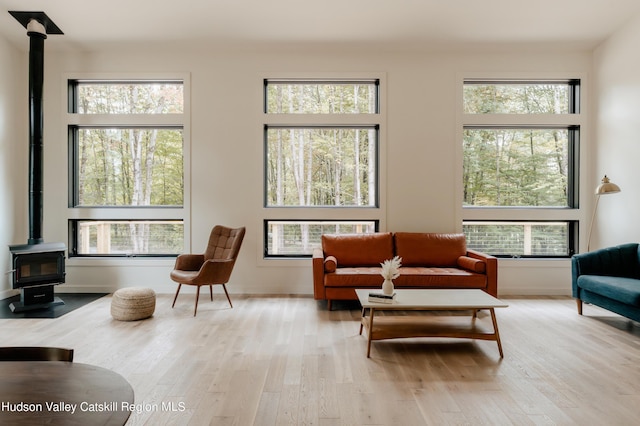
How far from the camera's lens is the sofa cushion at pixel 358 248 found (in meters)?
4.97

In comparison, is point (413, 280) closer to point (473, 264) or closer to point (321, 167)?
point (473, 264)

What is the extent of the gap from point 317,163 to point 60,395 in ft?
15.4

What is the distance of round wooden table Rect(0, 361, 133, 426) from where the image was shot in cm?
94

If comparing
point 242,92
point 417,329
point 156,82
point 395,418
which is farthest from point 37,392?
point 156,82

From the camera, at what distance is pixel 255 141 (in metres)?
5.40

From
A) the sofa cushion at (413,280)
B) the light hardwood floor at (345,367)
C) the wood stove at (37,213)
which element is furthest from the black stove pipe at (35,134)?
the sofa cushion at (413,280)

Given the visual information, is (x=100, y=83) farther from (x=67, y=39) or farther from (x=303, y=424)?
(x=303, y=424)

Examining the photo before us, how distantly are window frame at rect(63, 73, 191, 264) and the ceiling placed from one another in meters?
0.43

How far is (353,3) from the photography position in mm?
4461

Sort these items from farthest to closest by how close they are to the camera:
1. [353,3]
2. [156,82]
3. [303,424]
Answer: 1. [156,82]
2. [353,3]
3. [303,424]

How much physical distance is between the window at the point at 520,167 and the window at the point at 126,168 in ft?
13.5

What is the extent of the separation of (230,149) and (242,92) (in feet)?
2.63

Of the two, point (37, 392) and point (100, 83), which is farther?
point (100, 83)

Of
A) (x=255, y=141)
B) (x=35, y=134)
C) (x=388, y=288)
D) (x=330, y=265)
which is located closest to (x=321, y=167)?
(x=255, y=141)
